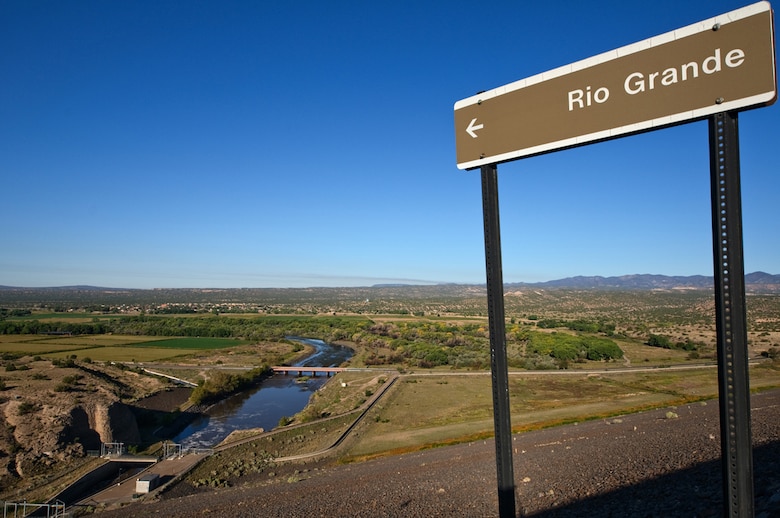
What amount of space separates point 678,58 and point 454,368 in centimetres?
4781

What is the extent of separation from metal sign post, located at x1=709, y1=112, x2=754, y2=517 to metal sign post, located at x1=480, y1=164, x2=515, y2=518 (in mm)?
994

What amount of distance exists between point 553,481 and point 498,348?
9757mm

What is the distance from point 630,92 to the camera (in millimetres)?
2256

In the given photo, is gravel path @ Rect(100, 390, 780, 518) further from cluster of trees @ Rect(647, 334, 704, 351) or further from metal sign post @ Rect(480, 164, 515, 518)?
cluster of trees @ Rect(647, 334, 704, 351)

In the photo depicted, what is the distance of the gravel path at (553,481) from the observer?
7.96m

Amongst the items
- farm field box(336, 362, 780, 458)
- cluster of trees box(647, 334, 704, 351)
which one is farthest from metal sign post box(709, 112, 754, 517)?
cluster of trees box(647, 334, 704, 351)

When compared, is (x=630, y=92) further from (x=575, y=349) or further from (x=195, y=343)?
(x=195, y=343)

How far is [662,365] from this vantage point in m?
41.8

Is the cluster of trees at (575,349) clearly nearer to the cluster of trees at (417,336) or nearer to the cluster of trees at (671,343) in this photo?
the cluster of trees at (417,336)

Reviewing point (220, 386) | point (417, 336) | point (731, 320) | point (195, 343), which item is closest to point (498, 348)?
Answer: point (731, 320)

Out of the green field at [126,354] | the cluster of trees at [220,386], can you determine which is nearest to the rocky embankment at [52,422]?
the cluster of trees at [220,386]

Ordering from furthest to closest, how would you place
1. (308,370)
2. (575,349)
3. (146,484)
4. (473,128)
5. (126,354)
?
(126,354) < (308,370) < (575,349) < (146,484) < (473,128)

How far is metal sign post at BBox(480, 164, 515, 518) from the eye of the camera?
2617mm

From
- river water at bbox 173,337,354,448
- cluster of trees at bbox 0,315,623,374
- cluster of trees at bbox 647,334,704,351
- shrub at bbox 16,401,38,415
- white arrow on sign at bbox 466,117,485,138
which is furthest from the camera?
cluster of trees at bbox 647,334,704,351
